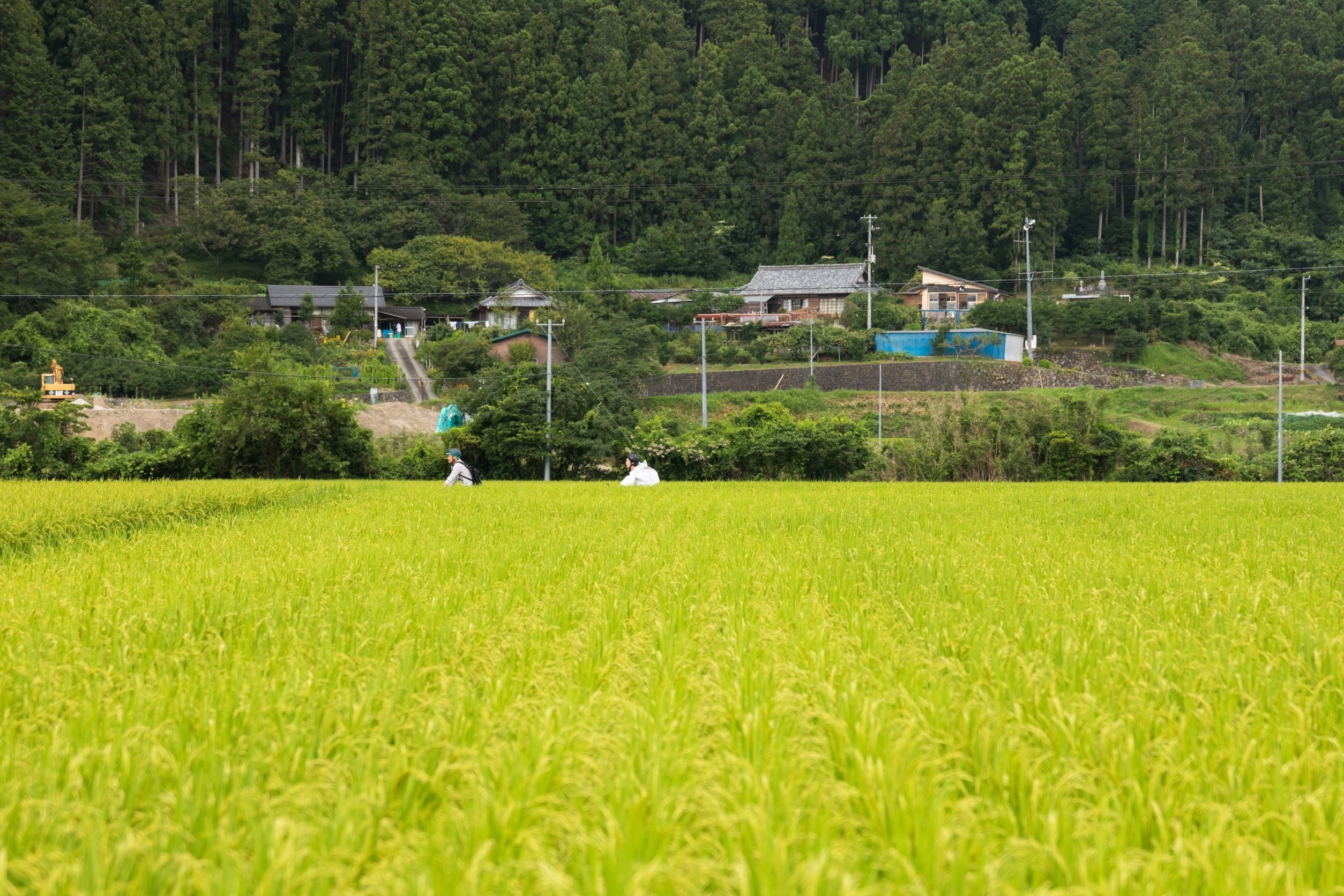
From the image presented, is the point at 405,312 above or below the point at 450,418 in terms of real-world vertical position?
above

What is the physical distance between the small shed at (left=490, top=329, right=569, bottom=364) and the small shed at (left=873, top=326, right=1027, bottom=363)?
14.3 m

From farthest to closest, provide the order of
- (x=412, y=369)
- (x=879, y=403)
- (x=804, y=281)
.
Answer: (x=804, y=281), (x=412, y=369), (x=879, y=403)

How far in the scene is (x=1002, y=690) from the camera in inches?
105

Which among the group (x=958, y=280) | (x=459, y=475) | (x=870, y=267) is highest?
(x=870, y=267)

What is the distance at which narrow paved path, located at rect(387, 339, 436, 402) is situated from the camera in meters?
40.3

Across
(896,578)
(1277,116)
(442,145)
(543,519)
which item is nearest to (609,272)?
(442,145)

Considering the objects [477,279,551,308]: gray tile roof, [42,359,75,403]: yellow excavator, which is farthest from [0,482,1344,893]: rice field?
[477,279,551,308]: gray tile roof

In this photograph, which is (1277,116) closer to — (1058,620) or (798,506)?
(798,506)

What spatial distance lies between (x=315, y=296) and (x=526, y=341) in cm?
1213

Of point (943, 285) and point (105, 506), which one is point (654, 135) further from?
point (105, 506)

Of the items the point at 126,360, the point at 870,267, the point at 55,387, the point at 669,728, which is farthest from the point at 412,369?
the point at 669,728

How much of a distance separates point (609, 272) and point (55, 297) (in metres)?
25.2

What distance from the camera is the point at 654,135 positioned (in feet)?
213

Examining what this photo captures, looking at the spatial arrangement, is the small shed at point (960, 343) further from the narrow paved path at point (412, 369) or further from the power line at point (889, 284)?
the narrow paved path at point (412, 369)
